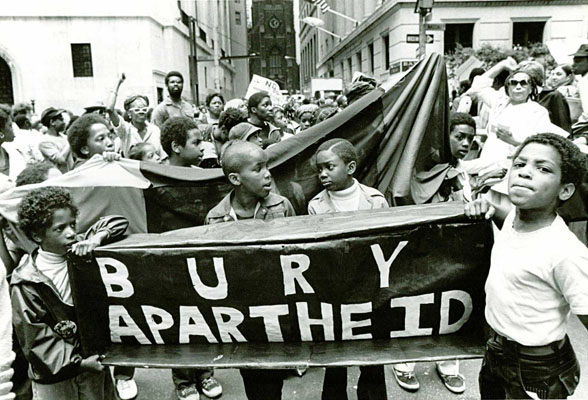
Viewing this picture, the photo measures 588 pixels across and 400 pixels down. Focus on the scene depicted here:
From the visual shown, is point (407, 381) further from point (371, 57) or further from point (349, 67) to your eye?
point (349, 67)

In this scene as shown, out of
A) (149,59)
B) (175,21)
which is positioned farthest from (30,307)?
(175,21)

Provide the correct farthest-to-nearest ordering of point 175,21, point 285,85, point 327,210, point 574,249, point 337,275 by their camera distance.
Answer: point 285,85 → point 175,21 → point 327,210 → point 337,275 → point 574,249

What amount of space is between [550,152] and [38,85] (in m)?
23.1

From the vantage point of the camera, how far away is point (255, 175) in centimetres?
304

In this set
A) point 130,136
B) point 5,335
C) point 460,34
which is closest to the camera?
point 5,335

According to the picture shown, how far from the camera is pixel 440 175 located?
3709 millimetres

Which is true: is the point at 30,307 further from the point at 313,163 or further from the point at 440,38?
the point at 440,38

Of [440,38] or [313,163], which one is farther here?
[440,38]

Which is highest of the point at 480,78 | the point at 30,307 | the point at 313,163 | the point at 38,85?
the point at 38,85

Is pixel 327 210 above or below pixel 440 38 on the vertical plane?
below

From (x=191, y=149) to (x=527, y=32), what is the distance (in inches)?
778

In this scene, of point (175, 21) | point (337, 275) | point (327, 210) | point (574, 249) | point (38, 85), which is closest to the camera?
point (574, 249)

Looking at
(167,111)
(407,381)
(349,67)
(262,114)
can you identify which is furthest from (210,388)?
(349,67)

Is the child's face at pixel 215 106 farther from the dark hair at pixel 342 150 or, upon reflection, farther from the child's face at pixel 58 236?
the child's face at pixel 58 236
